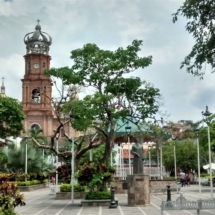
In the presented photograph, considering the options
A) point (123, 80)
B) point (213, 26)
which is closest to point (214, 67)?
point (213, 26)

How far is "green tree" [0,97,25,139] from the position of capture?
36.9 meters

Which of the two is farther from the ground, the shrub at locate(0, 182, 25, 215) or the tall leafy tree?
the tall leafy tree

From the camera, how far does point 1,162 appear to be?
1550 inches

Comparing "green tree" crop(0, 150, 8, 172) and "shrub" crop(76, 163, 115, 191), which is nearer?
"shrub" crop(76, 163, 115, 191)

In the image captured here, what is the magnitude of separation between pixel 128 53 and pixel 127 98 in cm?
211

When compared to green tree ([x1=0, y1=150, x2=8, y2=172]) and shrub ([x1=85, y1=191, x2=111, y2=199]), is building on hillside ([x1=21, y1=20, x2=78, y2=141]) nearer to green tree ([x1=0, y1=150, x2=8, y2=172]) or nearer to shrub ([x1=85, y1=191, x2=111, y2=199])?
green tree ([x1=0, y1=150, x2=8, y2=172])

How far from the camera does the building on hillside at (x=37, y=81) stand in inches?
2670

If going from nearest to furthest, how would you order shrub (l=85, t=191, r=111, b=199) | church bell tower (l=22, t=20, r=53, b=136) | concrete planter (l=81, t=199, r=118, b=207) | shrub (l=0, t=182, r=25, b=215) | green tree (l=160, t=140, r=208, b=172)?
shrub (l=0, t=182, r=25, b=215) → concrete planter (l=81, t=199, r=118, b=207) → shrub (l=85, t=191, r=111, b=199) → green tree (l=160, t=140, r=208, b=172) → church bell tower (l=22, t=20, r=53, b=136)

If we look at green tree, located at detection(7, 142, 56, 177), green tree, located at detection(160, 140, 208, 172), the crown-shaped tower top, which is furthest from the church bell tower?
green tree, located at detection(7, 142, 56, 177)

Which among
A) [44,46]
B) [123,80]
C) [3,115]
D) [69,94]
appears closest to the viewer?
[123,80]

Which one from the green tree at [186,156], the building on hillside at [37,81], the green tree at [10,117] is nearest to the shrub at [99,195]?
the green tree at [10,117]

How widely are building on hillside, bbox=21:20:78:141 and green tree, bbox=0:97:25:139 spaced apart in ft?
95.1

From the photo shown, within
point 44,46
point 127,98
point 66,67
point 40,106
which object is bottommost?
point 127,98

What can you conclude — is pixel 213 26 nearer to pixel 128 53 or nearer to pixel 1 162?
pixel 128 53
